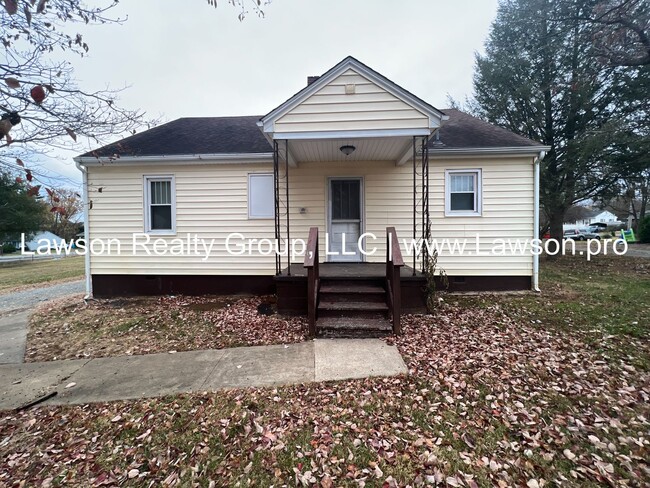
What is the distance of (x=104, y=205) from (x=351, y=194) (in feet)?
20.6

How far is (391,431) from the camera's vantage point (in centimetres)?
254

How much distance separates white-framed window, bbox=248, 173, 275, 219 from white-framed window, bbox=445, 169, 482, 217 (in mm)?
4318

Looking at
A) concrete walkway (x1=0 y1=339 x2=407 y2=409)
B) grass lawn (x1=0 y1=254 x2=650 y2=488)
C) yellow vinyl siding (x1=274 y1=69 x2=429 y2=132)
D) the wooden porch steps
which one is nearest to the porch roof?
yellow vinyl siding (x1=274 y1=69 x2=429 y2=132)

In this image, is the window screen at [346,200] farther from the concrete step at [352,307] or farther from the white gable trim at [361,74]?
the concrete step at [352,307]

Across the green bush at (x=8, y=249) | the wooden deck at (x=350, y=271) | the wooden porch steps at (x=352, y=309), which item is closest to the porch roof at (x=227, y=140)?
the wooden deck at (x=350, y=271)

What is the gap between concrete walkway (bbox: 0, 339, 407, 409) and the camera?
130 inches

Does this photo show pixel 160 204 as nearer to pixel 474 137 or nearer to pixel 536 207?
pixel 474 137

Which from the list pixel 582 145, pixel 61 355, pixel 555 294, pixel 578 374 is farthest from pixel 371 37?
pixel 61 355

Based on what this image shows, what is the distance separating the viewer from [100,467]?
228cm

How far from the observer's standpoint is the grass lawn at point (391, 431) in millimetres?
2145

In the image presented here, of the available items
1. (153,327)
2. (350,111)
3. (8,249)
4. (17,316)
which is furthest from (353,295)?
(8,249)

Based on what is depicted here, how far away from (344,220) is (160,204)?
4.73 m

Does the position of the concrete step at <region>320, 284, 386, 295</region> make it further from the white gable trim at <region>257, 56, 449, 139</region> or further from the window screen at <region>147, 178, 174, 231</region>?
the window screen at <region>147, 178, 174, 231</region>

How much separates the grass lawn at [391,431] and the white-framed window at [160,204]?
16.4 feet
